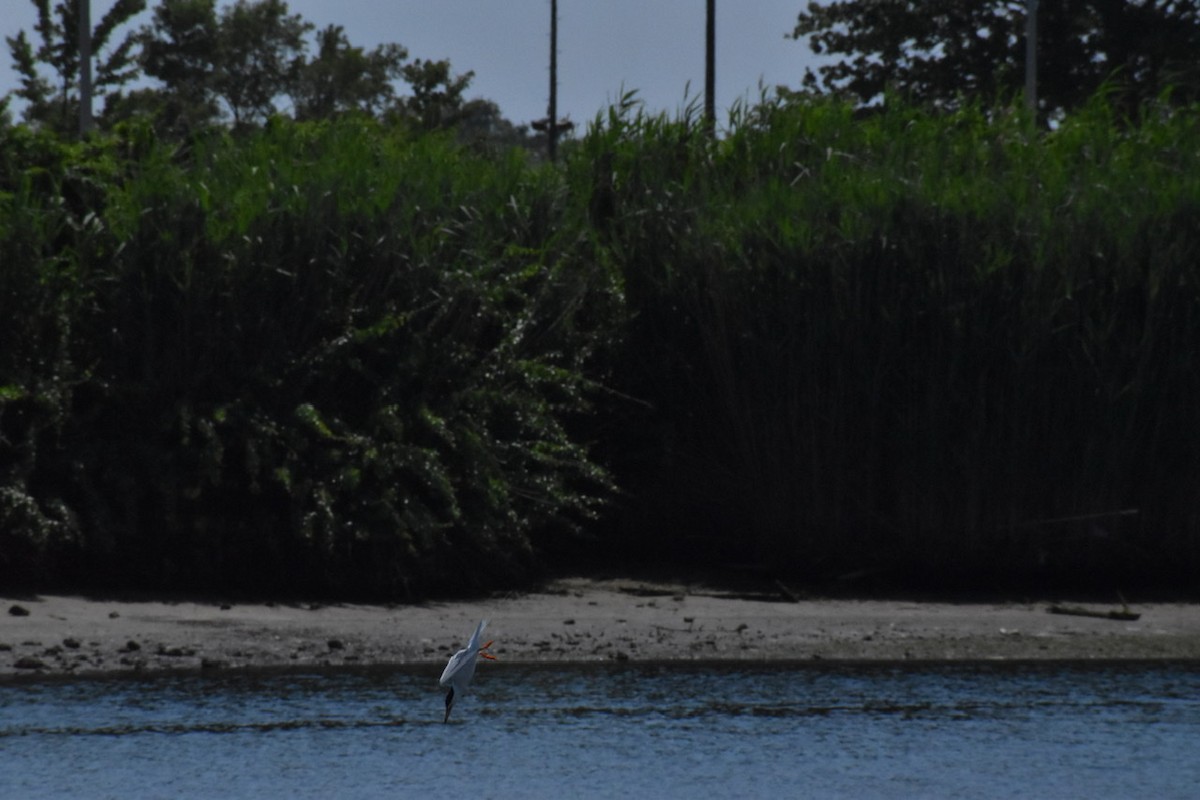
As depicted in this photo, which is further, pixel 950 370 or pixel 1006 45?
pixel 1006 45

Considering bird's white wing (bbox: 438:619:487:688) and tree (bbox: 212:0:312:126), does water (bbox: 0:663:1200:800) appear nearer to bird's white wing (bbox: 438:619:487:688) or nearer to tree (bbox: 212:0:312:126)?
bird's white wing (bbox: 438:619:487:688)

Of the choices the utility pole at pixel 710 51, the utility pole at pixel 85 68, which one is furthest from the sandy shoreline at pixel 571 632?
the utility pole at pixel 710 51

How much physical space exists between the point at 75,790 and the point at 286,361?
183 inches

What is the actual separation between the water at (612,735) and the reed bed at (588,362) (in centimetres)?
198

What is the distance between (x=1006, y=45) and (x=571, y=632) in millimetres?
23717

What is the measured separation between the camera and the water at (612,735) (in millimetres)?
6691

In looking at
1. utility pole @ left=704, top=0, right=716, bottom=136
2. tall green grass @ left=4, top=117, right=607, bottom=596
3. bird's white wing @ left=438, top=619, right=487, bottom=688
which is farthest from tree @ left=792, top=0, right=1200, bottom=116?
bird's white wing @ left=438, top=619, right=487, bottom=688

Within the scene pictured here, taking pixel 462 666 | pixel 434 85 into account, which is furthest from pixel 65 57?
pixel 462 666

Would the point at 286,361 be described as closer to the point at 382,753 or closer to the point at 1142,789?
the point at 382,753

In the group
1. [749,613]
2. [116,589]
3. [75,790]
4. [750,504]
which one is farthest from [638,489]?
[75,790]

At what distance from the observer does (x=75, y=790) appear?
20.8 feet

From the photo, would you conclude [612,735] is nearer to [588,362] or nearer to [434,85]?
[588,362]

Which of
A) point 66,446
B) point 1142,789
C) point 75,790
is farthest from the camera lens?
point 66,446

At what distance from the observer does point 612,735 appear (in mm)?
7539
